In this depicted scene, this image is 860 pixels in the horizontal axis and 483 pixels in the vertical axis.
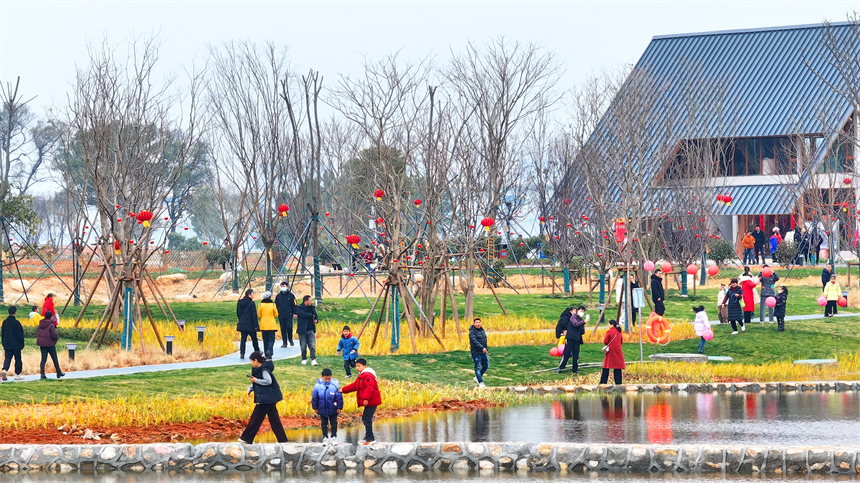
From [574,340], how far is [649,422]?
23.3ft

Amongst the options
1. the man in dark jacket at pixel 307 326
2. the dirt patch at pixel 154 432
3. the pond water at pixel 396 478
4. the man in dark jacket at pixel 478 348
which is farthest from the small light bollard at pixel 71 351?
the pond water at pixel 396 478

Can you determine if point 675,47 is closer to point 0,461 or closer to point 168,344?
point 168,344

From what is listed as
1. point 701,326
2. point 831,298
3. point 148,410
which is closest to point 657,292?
point 701,326

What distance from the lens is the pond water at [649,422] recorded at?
55.3 ft

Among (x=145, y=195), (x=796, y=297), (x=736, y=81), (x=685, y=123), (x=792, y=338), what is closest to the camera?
(x=792, y=338)

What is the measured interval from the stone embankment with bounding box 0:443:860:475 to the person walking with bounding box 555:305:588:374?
10386 mm

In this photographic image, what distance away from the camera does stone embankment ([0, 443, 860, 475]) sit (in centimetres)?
1427

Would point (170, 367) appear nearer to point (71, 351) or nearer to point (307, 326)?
point (71, 351)

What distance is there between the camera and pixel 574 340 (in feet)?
83.8

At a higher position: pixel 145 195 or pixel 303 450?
pixel 145 195

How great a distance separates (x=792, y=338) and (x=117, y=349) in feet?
57.5

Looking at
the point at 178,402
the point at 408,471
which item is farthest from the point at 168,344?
the point at 408,471

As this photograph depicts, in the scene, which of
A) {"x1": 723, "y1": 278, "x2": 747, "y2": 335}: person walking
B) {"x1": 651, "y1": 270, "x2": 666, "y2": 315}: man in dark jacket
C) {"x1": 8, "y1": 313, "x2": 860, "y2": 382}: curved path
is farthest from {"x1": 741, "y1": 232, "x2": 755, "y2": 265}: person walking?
{"x1": 8, "y1": 313, "x2": 860, "y2": 382}: curved path

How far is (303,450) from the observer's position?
15.1 meters
